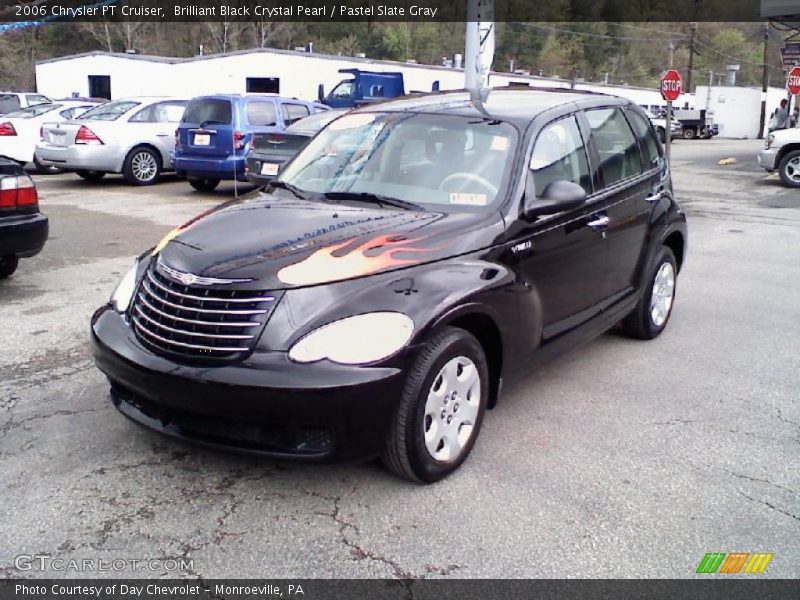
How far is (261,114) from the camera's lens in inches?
544

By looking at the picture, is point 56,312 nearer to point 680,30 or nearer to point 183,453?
point 183,453

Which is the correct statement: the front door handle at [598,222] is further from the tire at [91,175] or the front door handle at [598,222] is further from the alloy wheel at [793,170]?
the alloy wheel at [793,170]

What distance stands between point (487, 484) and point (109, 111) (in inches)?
536

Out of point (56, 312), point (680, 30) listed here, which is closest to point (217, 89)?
point (56, 312)

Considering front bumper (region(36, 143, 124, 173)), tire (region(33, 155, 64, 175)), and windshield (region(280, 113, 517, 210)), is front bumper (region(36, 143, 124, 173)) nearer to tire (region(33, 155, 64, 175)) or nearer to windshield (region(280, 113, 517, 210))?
tire (region(33, 155, 64, 175))

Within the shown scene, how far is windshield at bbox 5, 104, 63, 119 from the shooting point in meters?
16.2

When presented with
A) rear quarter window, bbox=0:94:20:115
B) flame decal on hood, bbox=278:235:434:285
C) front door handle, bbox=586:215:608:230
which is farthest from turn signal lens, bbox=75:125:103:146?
flame decal on hood, bbox=278:235:434:285

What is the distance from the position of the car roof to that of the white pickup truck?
13197 mm

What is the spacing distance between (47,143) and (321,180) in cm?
1186

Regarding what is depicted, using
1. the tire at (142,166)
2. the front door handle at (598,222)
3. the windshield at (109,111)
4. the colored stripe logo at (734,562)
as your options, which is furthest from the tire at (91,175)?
the colored stripe logo at (734,562)

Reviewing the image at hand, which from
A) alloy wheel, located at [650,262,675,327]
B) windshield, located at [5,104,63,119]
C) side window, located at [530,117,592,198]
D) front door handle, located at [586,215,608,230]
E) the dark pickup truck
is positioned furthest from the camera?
windshield, located at [5,104,63,119]

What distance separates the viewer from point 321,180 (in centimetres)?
452

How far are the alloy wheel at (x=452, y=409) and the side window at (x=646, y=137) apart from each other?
9.10 ft

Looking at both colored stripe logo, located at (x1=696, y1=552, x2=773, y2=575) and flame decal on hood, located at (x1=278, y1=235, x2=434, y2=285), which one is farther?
flame decal on hood, located at (x1=278, y1=235, x2=434, y2=285)
